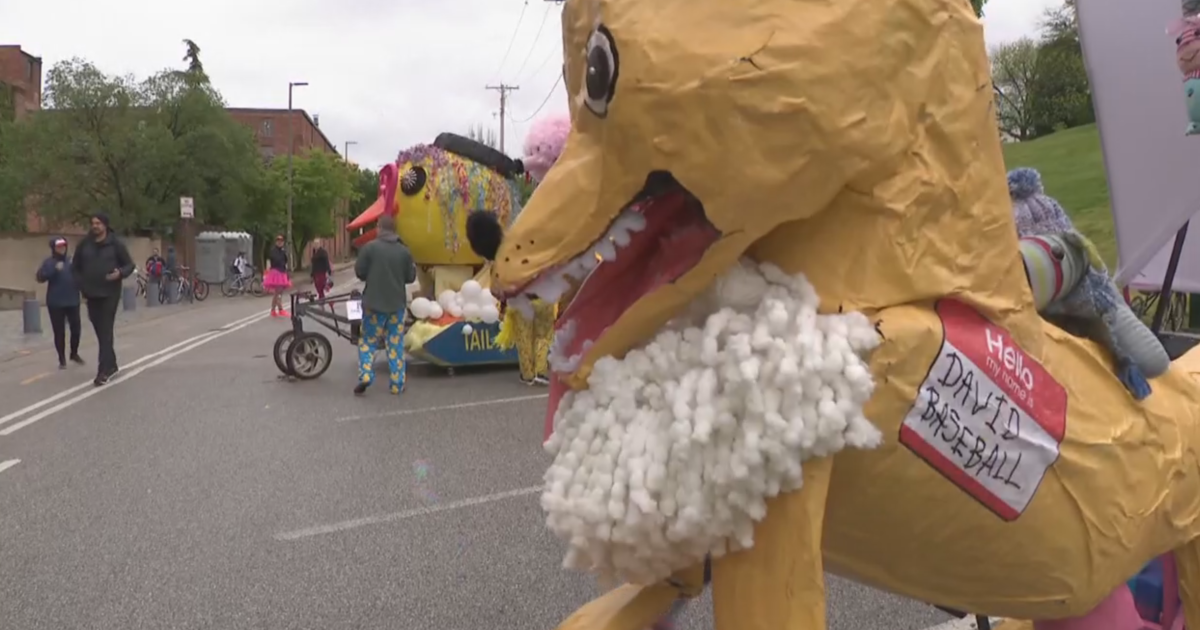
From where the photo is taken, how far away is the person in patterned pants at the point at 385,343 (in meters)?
9.17

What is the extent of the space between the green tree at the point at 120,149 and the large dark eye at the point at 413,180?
22.4m

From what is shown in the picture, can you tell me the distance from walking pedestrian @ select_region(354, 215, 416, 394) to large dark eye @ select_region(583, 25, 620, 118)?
7.52 m

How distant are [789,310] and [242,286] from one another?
97.6ft

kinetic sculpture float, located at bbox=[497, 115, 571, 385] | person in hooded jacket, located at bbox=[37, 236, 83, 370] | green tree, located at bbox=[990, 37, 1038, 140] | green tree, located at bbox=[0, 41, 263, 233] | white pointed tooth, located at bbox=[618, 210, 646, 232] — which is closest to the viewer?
Result: white pointed tooth, located at bbox=[618, 210, 646, 232]

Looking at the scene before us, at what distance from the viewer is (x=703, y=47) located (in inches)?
58.7

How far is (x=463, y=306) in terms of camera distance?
10.4 meters

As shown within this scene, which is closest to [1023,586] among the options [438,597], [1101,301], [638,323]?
[1101,301]

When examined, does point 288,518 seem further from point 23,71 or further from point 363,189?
point 363,189

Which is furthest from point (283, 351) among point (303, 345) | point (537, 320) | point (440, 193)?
point (537, 320)

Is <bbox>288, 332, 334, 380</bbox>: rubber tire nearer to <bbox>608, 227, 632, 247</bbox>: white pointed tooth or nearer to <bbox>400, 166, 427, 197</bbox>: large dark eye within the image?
<bbox>400, 166, 427, 197</bbox>: large dark eye

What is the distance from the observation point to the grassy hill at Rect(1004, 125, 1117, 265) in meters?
16.6

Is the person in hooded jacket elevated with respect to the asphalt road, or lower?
elevated

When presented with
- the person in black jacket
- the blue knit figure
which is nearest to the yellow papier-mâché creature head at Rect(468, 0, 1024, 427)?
the blue knit figure

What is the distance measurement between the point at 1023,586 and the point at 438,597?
8.82ft
